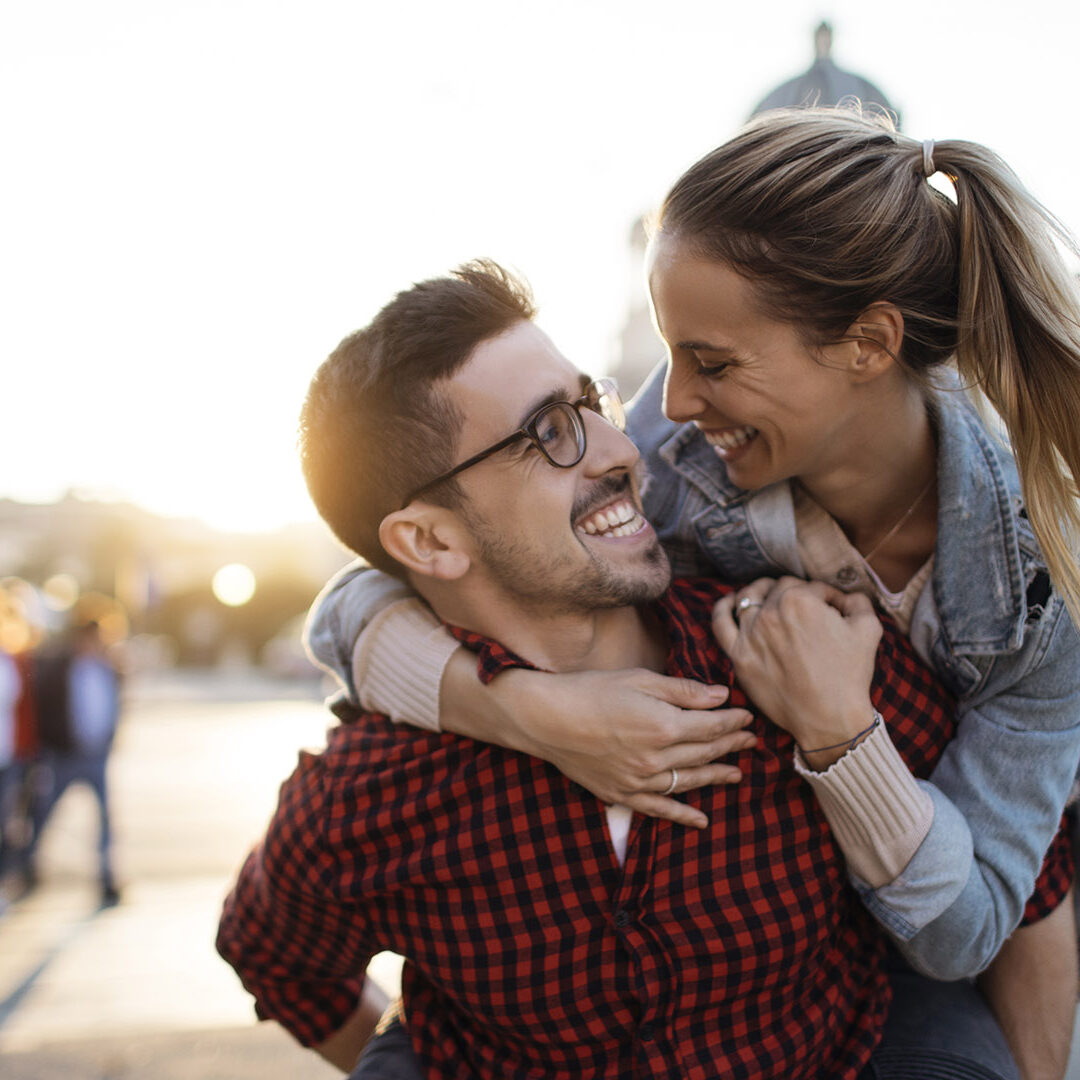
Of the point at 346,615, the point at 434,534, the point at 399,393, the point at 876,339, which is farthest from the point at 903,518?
the point at 346,615

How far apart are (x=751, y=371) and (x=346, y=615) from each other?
1.05m

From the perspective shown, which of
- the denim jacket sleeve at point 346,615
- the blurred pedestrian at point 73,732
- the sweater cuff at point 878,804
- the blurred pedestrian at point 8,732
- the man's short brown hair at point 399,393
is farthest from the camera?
the blurred pedestrian at point 73,732

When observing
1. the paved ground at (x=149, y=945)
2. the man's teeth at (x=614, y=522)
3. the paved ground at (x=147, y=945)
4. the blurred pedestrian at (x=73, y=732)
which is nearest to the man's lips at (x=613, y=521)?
the man's teeth at (x=614, y=522)

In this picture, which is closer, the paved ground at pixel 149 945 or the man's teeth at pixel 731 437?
the man's teeth at pixel 731 437

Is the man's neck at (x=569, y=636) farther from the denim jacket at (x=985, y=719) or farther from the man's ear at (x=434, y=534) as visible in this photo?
the denim jacket at (x=985, y=719)

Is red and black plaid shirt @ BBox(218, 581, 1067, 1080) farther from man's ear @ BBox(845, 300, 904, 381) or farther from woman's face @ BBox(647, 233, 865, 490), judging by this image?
man's ear @ BBox(845, 300, 904, 381)

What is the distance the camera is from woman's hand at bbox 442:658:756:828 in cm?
187

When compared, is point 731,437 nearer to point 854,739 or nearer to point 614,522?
point 614,522

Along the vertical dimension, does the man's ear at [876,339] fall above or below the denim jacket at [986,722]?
above

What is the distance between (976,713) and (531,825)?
2.86 feet

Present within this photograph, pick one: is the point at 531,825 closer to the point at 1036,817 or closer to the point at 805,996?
the point at 805,996

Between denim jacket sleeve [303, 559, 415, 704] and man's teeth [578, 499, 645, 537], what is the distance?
0.51 meters

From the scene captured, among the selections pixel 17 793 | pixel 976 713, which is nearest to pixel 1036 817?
pixel 976 713

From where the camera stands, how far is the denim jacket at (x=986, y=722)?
5.93 feet
